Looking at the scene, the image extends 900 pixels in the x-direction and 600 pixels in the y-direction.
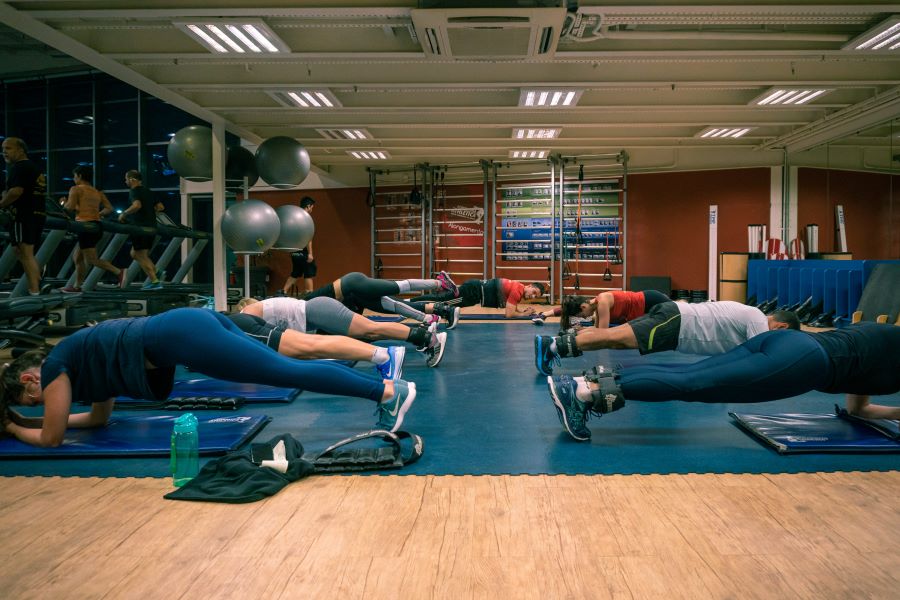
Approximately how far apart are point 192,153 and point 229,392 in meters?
4.25

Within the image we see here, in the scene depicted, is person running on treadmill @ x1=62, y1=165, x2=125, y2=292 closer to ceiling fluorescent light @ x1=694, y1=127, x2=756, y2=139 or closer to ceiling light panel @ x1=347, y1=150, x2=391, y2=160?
ceiling light panel @ x1=347, y1=150, x2=391, y2=160

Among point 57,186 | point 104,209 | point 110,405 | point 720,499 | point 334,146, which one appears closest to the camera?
point 720,499

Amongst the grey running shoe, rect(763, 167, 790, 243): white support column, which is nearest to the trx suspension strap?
rect(763, 167, 790, 243): white support column

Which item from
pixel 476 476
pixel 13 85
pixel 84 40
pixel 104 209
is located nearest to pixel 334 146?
pixel 104 209

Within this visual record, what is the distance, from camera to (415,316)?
20.6ft

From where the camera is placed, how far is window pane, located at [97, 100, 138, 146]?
11.2m

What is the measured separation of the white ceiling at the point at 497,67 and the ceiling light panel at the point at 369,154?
3.28ft

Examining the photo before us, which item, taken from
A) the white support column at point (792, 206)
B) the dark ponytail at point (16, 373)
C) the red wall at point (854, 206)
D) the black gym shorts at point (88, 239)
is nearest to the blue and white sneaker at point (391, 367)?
the dark ponytail at point (16, 373)

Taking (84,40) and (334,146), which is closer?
(84,40)

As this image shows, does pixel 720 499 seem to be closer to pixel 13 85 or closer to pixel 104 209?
pixel 104 209

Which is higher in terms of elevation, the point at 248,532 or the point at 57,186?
the point at 57,186

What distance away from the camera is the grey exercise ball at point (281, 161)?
6949 mm

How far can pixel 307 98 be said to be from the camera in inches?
286

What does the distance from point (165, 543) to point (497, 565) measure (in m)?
0.97
